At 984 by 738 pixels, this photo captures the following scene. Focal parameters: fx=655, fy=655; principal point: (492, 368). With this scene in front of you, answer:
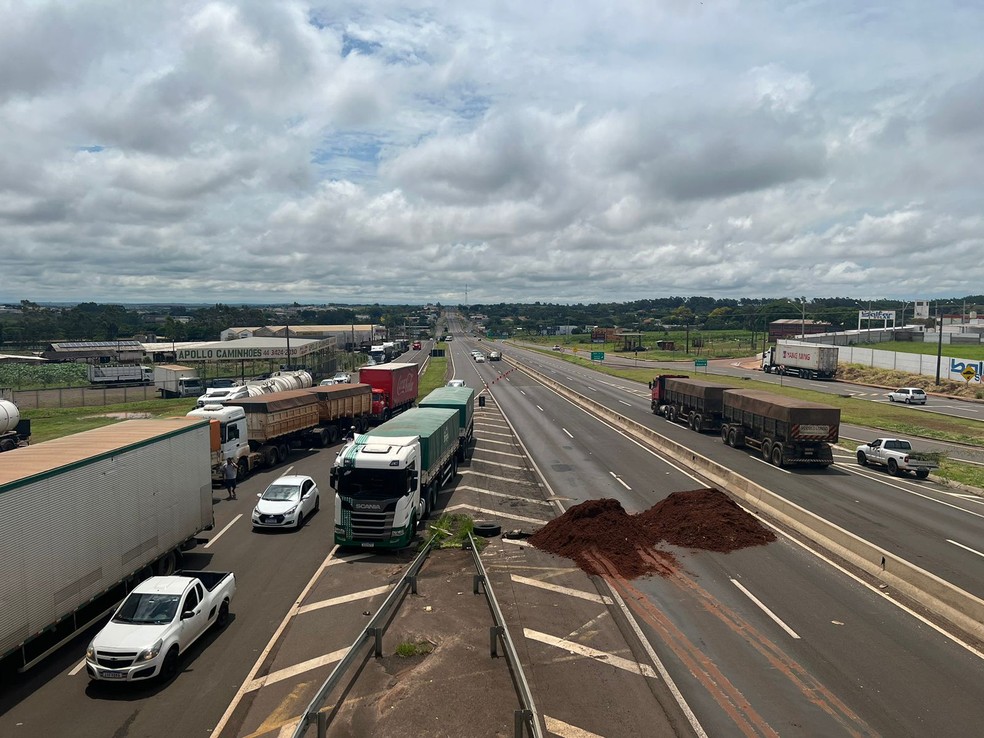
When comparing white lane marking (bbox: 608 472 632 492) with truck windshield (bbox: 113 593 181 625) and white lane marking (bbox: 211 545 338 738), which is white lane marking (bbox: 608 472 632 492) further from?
truck windshield (bbox: 113 593 181 625)

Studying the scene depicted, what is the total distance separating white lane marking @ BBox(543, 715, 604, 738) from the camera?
11000 millimetres

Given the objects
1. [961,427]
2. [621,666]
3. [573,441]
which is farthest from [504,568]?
[961,427]

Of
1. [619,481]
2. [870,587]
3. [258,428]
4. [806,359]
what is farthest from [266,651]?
[806,359]

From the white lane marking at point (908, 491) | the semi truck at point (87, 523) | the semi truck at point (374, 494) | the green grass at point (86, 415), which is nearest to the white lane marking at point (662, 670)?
the semi truck at point (374, 494)

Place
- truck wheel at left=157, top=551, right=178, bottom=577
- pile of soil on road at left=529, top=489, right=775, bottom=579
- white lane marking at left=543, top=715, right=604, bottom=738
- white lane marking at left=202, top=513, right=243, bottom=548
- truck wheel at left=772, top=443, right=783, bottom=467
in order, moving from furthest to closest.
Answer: truck wheel at left=772, top=443, right=783, bottom=467, white lane marking at left=202, top=513, right=243, bottom=548, pile of soil on road at left=529, top=489, right=775, bottom=579, truck wheel at left=157, top=551, right=178, bottom=577, white lane marking at left=543, top=715, right=604, bottom=738

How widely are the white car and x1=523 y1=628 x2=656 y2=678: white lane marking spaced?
11438mm

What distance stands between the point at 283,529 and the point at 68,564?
9847 mm

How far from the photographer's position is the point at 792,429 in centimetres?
3303

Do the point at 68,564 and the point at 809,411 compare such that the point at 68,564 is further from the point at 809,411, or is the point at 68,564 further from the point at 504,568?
the point at 809,411

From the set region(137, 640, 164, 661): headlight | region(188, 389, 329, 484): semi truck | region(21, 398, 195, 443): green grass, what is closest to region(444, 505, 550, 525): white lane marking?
region(188, 389, 329, 484): semi truck

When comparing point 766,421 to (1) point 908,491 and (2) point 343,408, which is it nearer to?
(1) point 908,491

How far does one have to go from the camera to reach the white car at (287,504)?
2319 centimetres

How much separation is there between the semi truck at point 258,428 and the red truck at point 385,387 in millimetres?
8293

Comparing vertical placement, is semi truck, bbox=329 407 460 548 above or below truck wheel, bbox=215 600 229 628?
above
